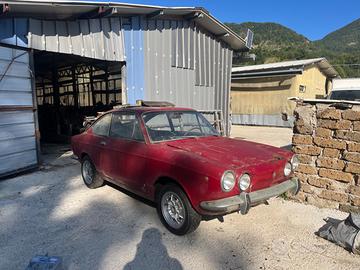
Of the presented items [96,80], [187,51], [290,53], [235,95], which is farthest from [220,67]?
[290,53]

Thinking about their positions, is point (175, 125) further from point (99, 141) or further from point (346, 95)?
point (346, 95)

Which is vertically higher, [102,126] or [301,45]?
[301,45]

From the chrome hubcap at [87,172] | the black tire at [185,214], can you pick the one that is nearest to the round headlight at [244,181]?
the black tire at [185,214]

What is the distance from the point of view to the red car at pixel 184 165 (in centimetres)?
337

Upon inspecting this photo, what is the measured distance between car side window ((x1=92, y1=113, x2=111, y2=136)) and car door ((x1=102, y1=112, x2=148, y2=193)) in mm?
154

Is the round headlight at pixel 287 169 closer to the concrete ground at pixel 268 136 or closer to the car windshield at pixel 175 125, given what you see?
the car windshield at pixel 175 125

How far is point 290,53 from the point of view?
45.3m

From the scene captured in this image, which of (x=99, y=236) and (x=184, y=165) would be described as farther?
(x=99, y=236)

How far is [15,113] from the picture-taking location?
21.7 feet

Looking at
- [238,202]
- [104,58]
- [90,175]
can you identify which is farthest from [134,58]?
[238,202]

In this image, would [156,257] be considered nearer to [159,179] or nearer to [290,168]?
[159,179]

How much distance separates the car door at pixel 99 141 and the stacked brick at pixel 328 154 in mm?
3297

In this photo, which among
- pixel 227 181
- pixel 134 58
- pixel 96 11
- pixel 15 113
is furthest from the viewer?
pixel 134 58

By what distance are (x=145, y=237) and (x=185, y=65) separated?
7.19 m
